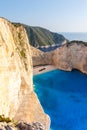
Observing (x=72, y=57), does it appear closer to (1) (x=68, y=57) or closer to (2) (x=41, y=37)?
(1) (x=68, y=57)

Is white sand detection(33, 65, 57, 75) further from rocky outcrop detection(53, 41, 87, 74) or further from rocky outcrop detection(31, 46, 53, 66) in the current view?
rocky outcrop detection(31, 46, 53, 66)

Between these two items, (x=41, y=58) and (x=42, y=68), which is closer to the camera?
(x=42, y=68)

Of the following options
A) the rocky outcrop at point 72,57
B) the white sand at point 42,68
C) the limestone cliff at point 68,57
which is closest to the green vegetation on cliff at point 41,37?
the limestone cliff at point 68,57

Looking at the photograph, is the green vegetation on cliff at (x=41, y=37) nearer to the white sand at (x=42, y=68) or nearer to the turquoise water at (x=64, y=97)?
the white sand at (x=42, y=68)

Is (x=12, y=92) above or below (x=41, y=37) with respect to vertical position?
above

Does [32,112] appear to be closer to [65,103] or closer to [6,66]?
[6,66]

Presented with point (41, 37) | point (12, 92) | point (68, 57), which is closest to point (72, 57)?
point (68, 57)
